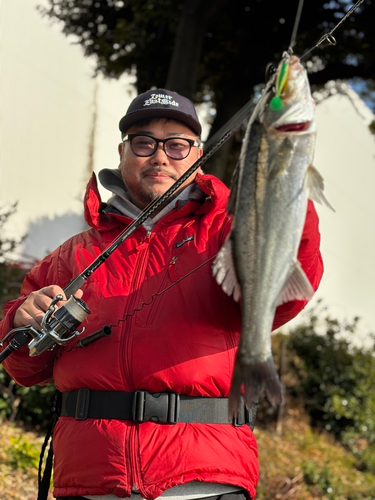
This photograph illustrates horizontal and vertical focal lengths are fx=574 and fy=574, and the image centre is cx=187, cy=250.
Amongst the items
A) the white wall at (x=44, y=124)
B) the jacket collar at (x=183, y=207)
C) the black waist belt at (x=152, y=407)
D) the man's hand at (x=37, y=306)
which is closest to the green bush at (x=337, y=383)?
the white wall at (x=44, y=124)

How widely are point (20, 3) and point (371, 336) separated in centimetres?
953

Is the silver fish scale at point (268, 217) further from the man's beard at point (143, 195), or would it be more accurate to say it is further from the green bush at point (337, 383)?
the green bush at point (337, 383)

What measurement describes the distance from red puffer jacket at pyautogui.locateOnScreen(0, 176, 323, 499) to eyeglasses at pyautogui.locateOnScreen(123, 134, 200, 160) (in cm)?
36

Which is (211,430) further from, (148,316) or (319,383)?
(319,383)

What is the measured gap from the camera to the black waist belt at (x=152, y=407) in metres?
2.45

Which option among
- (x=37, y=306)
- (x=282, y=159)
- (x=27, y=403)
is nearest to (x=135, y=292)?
(x=37, y=306)

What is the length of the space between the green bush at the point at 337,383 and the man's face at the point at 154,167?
314 inches

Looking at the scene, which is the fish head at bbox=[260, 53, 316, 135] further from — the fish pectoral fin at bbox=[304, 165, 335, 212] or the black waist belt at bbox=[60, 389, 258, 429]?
the black waist belt at bbox=[60, 389, 258, 429]

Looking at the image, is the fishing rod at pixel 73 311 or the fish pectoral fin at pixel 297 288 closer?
the fish pectoral fin at pixel 297 288

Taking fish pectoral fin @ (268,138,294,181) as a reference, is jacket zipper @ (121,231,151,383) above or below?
below

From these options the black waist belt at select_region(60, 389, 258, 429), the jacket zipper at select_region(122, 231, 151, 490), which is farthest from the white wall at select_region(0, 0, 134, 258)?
the black waist belt at select_region(60, 389, 258, 429)

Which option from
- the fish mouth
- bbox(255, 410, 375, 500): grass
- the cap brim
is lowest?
bbox(255, 410, 375, 500): grass

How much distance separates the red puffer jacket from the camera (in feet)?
7.86

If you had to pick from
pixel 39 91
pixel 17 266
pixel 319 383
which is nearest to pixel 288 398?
pixel 319 383
